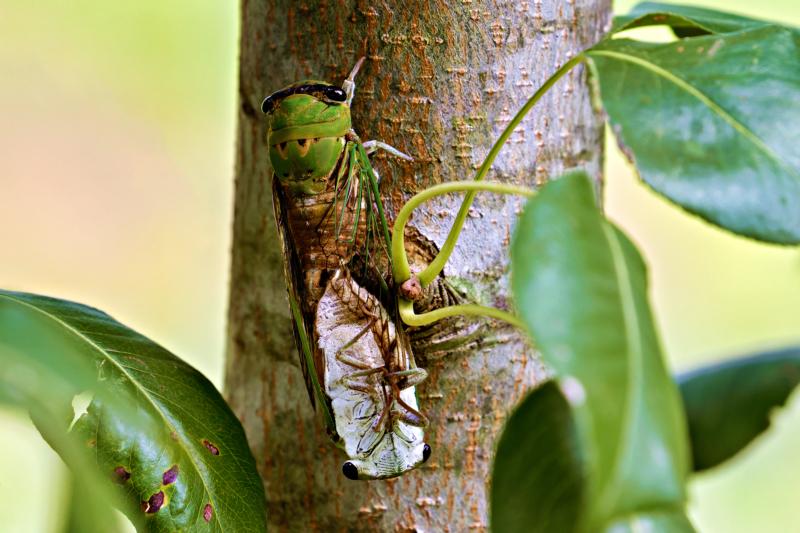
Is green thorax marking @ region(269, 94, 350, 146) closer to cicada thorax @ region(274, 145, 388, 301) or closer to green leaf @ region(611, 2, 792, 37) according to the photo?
cicada thorax @ region(274, 145, 388, 301)

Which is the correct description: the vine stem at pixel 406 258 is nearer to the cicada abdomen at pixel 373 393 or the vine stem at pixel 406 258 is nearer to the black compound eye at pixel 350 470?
the cicada abdomen at pixel 373 393

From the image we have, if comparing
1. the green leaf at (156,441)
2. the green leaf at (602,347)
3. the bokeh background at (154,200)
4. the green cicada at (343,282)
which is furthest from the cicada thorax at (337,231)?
the bokeh background at (154,200)

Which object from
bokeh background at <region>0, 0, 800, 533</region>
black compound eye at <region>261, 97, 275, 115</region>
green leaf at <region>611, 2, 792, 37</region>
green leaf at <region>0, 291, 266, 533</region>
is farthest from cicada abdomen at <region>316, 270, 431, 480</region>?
bokeh background at <region>0, 0, 800, 533</region>

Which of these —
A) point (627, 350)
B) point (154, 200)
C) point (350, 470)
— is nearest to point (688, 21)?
point (627, 350)

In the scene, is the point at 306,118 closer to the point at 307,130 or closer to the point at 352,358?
the point at 307,130

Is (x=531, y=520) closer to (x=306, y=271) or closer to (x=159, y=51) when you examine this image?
(x=306, y=271)
